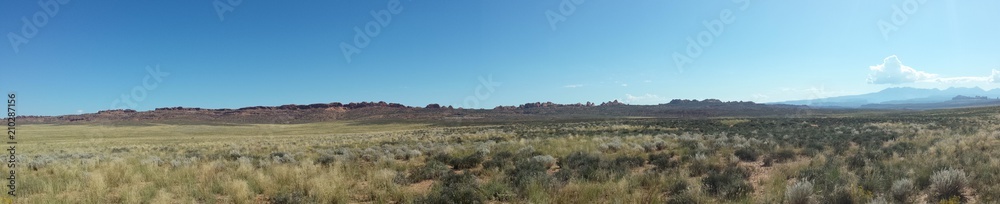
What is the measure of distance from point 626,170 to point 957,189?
16.9 ft

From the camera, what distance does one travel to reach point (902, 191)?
20.4ft

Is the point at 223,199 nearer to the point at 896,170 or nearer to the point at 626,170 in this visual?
the point at 626,170

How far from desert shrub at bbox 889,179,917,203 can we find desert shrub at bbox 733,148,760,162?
578 cm

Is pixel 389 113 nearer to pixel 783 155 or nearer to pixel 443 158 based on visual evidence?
pixel 443 158

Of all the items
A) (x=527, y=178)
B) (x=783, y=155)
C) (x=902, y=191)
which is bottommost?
(x=783, y=155)

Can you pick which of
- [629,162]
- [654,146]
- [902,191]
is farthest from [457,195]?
[654,146]

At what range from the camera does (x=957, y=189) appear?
21.5 feet

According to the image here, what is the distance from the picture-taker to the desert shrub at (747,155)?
1217 cm

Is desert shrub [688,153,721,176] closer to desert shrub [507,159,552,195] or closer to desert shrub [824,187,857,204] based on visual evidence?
desert shrub [824,187,857,204]

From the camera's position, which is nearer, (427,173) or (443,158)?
(427,173)

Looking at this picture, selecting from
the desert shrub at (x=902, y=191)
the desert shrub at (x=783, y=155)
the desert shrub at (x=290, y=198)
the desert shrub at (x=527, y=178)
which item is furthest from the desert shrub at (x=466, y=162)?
the desert shrub at (x=902, y=191)

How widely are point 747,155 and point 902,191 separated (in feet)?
20.8

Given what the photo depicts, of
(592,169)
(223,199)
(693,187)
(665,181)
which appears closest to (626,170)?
(592,169)

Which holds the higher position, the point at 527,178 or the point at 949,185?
the point at 527,178
